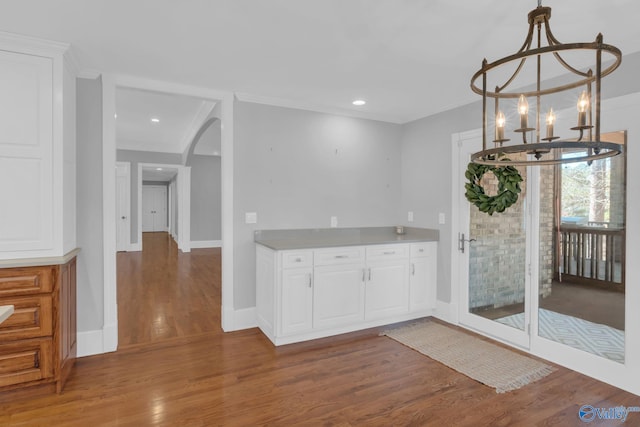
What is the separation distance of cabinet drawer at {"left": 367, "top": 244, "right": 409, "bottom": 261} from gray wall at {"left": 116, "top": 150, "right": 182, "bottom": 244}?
6.66 m

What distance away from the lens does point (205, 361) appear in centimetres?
294

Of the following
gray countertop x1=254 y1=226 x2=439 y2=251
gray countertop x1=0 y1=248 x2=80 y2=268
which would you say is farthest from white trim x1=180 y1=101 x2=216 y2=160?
gray countertop x1=0 y1=248 x2=80 y2=268

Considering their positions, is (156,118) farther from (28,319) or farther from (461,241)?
(461,241)

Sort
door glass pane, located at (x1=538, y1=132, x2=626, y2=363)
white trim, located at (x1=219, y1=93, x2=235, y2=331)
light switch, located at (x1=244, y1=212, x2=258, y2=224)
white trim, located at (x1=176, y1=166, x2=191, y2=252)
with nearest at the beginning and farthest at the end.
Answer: door glass pane, located at (x1=538, y1=132, x2=626, y2=363) → white trim, located at (x1=219, y1=93, x2=235, y2=331) → light switch, located at (x1=244, y1=212, x2=258, y2=224) → white trim, located at (x1=176, y1=166, x2=191, y2=252)

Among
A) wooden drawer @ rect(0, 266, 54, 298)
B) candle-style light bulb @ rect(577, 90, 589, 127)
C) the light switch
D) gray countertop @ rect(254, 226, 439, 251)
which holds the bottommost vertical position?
wooden drawer @ rect(0, 266, 54, 298)

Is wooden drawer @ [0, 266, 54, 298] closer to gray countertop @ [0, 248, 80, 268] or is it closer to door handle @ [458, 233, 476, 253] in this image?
gray countertop @ [0, 248, 80, 268]

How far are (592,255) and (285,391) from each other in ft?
8.71

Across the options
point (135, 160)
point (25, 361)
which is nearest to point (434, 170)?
point (25, 361)

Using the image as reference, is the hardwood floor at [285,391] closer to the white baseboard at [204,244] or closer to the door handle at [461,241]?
the door handle at [461,241]

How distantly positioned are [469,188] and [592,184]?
1.03 meters

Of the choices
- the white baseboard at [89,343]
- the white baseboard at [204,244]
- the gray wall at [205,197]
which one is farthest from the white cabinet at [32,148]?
the white baseboard at [204,244]

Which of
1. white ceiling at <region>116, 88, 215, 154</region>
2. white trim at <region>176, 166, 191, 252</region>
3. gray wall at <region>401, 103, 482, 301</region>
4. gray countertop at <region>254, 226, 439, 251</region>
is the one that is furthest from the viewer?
white trim at <region>176, 166, 191, 252</region>

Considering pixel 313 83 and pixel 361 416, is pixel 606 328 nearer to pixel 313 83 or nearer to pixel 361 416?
pixel 361 416

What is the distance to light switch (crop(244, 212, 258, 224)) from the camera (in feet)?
12.1
